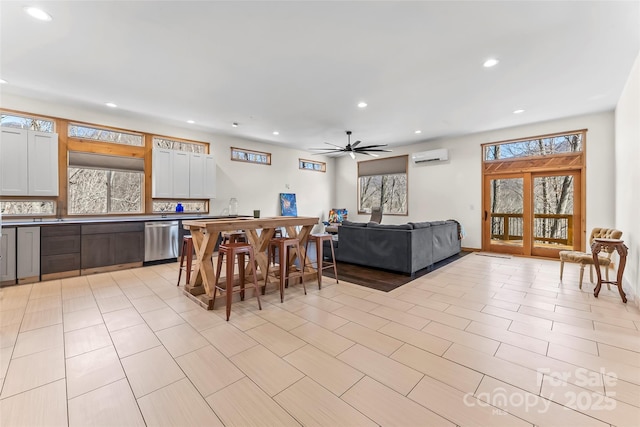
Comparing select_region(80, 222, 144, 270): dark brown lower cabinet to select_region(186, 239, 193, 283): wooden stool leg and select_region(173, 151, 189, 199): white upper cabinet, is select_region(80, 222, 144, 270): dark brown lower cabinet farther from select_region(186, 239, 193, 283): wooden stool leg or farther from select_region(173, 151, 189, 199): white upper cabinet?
select_region(186, 239, 193, 283): wooden stool leg

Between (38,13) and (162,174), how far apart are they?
3.27 meters

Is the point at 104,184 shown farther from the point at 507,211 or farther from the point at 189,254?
the point at 507,211

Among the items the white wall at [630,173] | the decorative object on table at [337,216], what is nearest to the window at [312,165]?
the decorative object on table at [337,216]

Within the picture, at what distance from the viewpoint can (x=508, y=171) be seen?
623cm

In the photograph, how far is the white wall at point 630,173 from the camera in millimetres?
3254

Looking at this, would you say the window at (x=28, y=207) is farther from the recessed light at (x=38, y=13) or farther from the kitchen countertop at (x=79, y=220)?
the recessed light at (x=38, y=13)

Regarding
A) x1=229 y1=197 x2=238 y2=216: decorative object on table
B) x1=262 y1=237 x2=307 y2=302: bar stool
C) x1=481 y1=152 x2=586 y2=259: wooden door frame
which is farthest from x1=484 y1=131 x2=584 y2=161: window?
x1=229 y1=197 x2=238 y2=216: decorative object on table

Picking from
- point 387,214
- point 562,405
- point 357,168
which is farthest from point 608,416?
point 357,168

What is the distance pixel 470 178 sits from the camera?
6785 mm

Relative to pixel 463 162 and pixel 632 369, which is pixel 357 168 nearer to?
pixel 463 162

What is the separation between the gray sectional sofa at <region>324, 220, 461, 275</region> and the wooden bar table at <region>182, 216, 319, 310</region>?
1.43 m

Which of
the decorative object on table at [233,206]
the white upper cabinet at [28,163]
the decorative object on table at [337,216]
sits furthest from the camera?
the decorative object on table at [337,216]

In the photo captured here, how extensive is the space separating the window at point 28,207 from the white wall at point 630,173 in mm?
8543

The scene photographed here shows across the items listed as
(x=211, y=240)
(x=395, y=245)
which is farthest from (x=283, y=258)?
(x=395, y=245)
